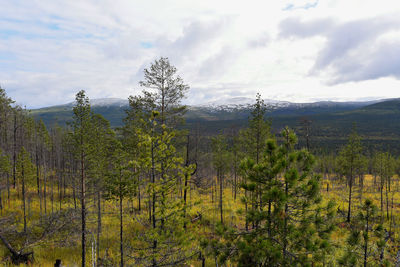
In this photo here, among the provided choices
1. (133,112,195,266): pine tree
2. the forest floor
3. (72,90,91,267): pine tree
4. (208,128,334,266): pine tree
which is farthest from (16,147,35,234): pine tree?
(208,128,334,266): pine tree

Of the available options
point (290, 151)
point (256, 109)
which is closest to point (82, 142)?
point (290, 151)

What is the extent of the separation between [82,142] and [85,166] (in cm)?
177

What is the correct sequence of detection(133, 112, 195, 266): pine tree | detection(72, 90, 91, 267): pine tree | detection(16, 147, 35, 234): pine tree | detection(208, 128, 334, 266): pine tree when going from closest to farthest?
1. detection(208, 128, 334, 266): pine tree
2. detection(133, 112, 195, 266): pine tree
3. detection(72, 90, 91, 267): pine tree
4. detection(16, 147, 35, 234): pine tree

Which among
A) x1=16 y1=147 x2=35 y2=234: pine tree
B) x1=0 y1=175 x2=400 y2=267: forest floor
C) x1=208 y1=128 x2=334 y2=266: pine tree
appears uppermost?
x1=208 y1=128 x2=334 y2=266: pine tree

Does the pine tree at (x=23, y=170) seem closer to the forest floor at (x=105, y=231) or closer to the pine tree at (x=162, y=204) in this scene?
the forest floor at (x=105, y=231)

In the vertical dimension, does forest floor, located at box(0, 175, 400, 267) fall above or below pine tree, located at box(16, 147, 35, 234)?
below

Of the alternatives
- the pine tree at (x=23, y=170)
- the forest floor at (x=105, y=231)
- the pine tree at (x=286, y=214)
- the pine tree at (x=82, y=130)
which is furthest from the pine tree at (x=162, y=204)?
the pine tree at (x=23, y=170)

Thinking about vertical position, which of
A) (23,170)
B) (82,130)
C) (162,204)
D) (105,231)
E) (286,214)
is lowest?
(105,231)

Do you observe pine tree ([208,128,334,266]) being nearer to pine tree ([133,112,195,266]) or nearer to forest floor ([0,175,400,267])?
forest floor ([0,175,400,267])

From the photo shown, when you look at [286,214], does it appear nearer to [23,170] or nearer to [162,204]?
[162,204]

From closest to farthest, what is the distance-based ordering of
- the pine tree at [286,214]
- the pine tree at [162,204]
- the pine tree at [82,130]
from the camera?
the pine tree at [286,214] → the pine tree at [162,204] → the pine tree at [82,130]

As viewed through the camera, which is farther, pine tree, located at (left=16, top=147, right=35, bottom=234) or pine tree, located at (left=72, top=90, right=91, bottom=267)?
pine tree, located at (left=16, top=147, right=35, bottom=234)

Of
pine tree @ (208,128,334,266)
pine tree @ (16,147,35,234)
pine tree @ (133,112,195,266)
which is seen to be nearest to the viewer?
pine tree @ (208,128,334,266)

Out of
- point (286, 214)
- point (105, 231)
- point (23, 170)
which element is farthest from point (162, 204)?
point (23, 170)
